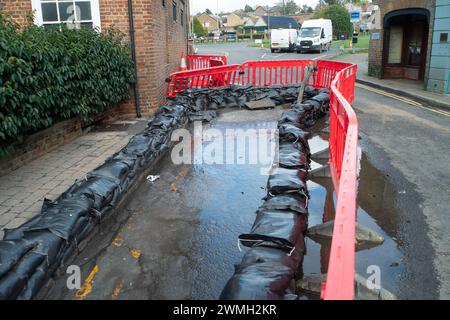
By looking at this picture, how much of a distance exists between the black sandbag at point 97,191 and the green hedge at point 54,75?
145 centimetres

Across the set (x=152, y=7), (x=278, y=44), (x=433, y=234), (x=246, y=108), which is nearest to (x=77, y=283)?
(x=433, y=234)

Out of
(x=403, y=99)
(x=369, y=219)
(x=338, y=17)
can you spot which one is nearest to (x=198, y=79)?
(x=403, y=99)

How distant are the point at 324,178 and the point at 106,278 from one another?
3654 millimetres

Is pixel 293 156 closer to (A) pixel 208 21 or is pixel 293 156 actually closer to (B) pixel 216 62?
(B) pixel 216 62

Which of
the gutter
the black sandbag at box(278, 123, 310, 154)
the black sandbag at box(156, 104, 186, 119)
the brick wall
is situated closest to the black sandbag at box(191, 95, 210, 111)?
the black sandbag at box(156, 104, 186, 119)

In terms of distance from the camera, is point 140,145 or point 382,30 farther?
point 382,30

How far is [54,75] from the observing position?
21.6 feet

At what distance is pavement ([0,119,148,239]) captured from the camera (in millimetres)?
4934

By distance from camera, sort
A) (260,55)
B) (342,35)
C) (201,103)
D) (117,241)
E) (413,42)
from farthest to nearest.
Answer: (342,35) → (260,55) → (413,42) → (201,103) → (117,241)

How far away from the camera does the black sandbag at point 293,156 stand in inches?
212

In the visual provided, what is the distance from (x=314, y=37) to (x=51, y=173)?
118ft

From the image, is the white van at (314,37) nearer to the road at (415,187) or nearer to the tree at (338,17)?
the tree at (338,17)

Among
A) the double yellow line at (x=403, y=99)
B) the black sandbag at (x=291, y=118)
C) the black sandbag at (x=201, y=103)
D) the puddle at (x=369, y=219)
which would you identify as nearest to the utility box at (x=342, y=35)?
the double yellow line at (x=403, y=99)
